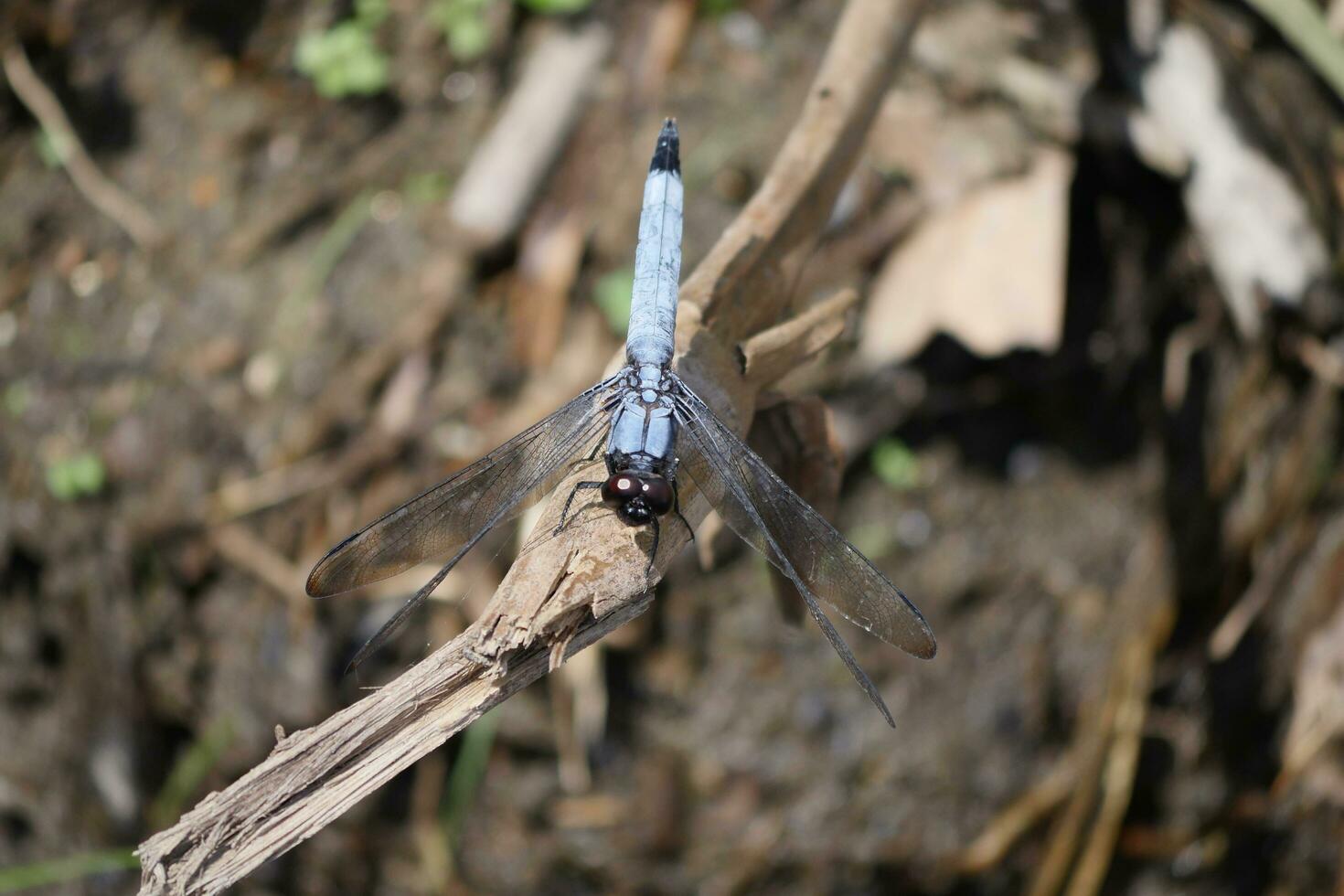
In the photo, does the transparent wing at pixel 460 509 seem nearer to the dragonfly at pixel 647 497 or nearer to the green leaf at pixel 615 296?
the dragonfly at pixel 647 497

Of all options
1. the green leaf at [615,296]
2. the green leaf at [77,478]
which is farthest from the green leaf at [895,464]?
the green leaf at [77,478]

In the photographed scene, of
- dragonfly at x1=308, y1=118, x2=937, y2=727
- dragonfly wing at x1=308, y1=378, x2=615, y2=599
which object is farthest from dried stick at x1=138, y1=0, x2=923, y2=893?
dragonfly wing at x1=308, y1=378, x2=615, y2=599

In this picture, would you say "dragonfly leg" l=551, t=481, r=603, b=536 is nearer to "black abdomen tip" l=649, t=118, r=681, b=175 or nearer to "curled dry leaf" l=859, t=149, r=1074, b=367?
"black abdomen tip" l=649, t=118, r=681, b=175

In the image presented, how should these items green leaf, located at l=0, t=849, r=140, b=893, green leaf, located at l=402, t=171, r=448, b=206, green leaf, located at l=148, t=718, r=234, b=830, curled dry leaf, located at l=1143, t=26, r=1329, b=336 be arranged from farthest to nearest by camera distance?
green leaf, located at l=402, t=171, r=448, b=206 < green leaf, located at l=148, t=718, r=234, b=830 < green leaf, located at l=0, t=849, r=140, b=893 < curled dry leaf, located at l=1143, t=26, r=1329, b=336

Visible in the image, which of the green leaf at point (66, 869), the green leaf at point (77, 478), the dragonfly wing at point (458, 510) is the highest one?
the green leaf at point (77, 478)

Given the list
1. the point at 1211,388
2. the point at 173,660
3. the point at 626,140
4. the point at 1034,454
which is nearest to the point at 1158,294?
the point at 1211,388

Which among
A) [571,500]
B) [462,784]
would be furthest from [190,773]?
[571,500]

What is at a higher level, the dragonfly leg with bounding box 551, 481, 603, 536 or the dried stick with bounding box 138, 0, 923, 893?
the dragonfly leg with bounding box 551, 481, 603, 536

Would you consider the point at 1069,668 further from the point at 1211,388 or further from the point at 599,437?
the point at 599,437
